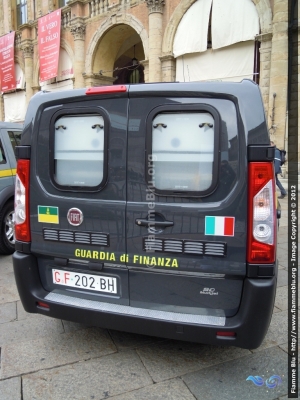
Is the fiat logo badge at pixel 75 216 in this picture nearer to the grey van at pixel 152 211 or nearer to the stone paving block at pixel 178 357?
the grey van at pixel 152 211

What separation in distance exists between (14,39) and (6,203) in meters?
20.3

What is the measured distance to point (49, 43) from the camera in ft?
58.9

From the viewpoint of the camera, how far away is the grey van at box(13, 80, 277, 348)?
2109 mm

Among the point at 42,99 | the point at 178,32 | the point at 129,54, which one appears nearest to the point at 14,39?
the point at 129,54

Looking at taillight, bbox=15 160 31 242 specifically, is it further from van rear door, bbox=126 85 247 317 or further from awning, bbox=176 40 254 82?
awning, bbox=176 40 254 82

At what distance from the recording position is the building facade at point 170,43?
424 inches

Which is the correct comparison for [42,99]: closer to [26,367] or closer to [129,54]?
[26,367]

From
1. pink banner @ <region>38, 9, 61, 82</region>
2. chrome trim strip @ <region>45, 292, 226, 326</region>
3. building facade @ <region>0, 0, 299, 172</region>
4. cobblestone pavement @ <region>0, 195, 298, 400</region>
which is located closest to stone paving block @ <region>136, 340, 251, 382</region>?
cobblestone pavement @ <region>0, 195, 298, 400</region>

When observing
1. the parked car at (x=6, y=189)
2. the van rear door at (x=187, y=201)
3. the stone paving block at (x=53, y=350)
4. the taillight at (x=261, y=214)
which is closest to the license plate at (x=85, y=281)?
the van rear door at (x=187, y=201)

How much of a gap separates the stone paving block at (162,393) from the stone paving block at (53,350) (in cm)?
53

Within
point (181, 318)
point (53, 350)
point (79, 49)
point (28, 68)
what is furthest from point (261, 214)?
point (28, 68)

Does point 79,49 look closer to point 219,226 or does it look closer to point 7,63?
point 7,63

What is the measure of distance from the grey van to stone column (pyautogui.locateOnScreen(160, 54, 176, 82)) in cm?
1191

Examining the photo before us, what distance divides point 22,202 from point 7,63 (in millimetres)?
22588
